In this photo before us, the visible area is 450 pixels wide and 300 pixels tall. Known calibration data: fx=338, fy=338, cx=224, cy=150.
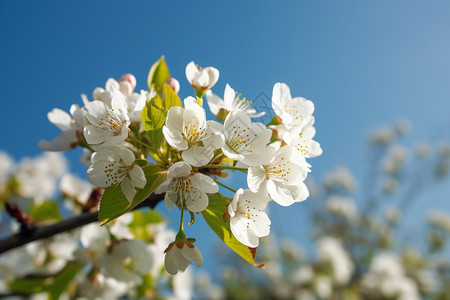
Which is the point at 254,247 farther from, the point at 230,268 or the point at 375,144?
the point at 375,144

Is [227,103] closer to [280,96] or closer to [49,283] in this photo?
[280,96]

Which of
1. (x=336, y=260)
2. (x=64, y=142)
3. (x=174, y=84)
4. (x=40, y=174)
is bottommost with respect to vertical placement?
(x=40, y=174)

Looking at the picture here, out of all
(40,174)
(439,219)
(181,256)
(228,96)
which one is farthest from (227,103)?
(439,219)

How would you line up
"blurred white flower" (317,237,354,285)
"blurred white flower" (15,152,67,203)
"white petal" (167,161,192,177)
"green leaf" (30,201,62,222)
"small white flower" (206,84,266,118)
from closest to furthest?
1. "white petal" (167,161,192,177)
2. "small white flower" (206,84,266,118)
3. "green leaf" (30,201,62,222)
4. "blurred white flower" (15,152,67,203)
5. "blurred white flower" (317,237,354,285)

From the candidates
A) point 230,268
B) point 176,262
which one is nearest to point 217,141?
point 176,262

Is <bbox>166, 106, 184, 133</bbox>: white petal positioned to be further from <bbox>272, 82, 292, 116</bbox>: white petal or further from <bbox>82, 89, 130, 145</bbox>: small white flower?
<bbox>272, 82, 292, 116</bbox>: white petal

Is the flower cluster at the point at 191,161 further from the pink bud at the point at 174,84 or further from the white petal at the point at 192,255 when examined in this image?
the pink bud at the point at 174,84

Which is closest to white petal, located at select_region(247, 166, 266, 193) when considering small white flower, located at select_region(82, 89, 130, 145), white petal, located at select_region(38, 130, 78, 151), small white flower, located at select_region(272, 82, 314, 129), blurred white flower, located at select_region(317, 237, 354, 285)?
small white flower, located at select_region(272, 82, 314, 129)
